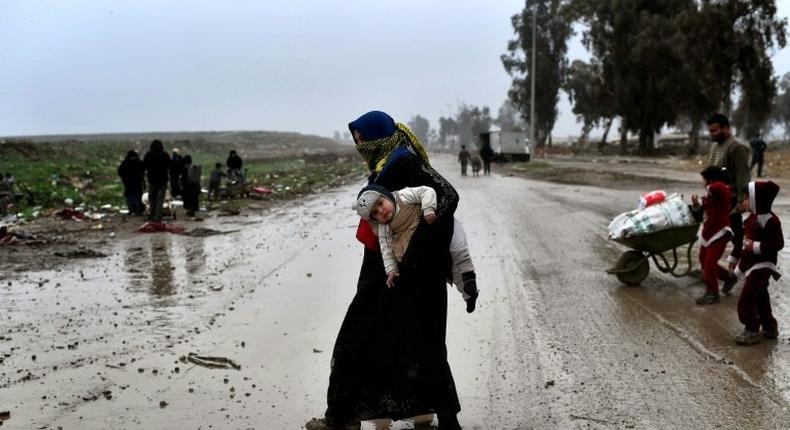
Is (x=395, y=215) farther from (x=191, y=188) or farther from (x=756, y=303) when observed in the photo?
(x=191, y=188)

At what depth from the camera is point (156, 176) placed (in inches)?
594

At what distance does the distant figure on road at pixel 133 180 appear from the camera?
640 inches

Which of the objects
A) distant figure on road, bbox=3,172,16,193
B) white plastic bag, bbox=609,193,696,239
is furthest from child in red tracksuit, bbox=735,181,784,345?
distant figure on road, bbox=3,172,16,193

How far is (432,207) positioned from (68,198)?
17.1 metres

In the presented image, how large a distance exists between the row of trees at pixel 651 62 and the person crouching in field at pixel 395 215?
3972 centimetres

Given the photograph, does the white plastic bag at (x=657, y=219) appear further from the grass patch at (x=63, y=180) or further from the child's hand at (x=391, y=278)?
the grass patch at (x=63, y=180)

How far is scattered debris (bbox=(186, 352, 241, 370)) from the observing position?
550 centimetres

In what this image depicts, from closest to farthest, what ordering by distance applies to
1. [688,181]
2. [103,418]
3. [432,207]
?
[432,207]
[103,418]
[688,181]

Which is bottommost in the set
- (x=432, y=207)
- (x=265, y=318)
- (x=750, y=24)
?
(x=265, y=318)

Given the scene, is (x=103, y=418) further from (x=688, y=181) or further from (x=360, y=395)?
(x=688, y=181)

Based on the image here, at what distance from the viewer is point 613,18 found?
50.5 meters

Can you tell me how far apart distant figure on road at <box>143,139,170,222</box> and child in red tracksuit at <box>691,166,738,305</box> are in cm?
1130

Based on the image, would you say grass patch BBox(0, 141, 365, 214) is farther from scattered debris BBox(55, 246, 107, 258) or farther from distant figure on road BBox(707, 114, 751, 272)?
distant figure on road BBox(707, 114, 751, 272)

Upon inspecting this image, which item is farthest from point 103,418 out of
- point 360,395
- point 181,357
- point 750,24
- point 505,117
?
point 505,117
